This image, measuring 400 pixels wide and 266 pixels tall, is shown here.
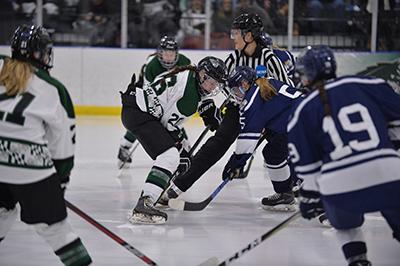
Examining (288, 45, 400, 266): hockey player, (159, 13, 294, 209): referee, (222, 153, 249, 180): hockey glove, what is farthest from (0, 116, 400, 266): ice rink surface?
(288, 45, 400, 266): hockey player

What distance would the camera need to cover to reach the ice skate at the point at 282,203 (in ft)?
15.8

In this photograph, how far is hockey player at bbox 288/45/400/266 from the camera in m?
2.85

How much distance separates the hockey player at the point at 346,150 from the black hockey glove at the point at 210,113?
1805mm

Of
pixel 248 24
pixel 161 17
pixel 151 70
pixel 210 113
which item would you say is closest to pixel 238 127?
pixel 210 113

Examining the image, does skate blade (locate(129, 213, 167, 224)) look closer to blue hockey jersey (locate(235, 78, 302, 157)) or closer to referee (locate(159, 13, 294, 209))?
referee (locate(159, 13, 294, 209))

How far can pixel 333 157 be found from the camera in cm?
287

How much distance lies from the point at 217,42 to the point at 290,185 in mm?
4288

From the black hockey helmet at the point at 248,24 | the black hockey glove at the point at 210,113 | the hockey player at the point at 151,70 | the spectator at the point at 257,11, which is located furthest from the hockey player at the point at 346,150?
the spectator at the point at 257,11

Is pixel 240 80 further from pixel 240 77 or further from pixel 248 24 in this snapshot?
pixel 248 24

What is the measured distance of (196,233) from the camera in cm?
420

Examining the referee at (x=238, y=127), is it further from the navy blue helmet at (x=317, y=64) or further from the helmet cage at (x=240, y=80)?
the navy blue helmet at (x=317, y=64)

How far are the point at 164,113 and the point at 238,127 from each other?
1.37ft

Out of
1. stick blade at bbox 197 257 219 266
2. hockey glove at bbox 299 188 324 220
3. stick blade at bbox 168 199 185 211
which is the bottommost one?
stick blade at bbox 168 199 185 211

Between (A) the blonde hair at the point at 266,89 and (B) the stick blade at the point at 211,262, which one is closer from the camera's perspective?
(B) the stick blade at the point at 211,262
